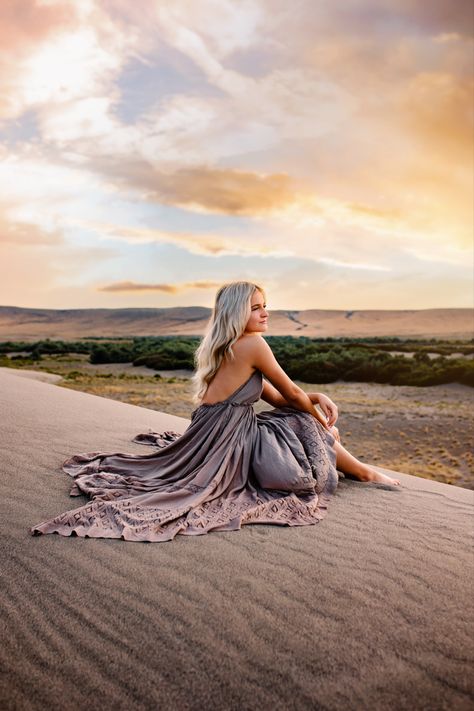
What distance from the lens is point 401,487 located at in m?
5.42

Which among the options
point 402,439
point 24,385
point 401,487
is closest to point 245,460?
point 401,487

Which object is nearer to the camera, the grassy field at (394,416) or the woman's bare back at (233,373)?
the woman's bare back at (233,373)

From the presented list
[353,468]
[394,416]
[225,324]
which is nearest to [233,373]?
[225,324]

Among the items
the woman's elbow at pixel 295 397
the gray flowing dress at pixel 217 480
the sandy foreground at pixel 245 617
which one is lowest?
the sandy foreground at pixel 245 617

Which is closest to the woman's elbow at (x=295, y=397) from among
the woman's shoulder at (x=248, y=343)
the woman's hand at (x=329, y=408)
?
the woman's hand at (x=329, y=408)

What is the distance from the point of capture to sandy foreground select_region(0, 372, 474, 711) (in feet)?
7.64

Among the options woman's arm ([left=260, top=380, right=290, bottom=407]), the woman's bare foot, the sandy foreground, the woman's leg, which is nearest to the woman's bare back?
woman's arm ([left=260, top=380, right=290, bottom=407])

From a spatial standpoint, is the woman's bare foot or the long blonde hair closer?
the long blonde hair

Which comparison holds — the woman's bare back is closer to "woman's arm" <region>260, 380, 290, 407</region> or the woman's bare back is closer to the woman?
the woman

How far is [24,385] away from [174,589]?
10516 millimetres

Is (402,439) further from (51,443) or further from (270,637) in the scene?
(270,637)

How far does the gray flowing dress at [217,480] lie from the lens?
12.5 feet

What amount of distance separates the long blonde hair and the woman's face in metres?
0.06

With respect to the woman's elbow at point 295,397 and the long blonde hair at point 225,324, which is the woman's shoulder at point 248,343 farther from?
the woman's elbow at point 295,397
